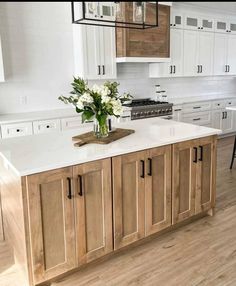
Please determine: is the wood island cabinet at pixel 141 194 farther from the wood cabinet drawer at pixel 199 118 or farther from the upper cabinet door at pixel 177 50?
the upper cabinet door at pixel 177 50

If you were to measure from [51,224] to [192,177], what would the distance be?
1422 millimetres

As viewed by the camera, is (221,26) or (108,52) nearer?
(108,52)

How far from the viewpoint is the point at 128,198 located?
2.39m

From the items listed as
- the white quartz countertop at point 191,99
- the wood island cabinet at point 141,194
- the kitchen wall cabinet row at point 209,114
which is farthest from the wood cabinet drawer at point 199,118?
the wood island cabinet at point 141,194

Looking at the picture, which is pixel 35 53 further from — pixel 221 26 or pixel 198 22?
pixel 221 26

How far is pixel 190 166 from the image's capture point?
2766 millimetres

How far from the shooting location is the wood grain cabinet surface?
475 cm

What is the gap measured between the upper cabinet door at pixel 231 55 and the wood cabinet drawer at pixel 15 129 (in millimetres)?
4822

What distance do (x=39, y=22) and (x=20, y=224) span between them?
11.5ft

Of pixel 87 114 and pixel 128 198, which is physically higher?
pixel 87 114

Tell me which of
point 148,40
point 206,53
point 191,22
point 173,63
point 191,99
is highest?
point 191,22

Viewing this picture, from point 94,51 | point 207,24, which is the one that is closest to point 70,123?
point 94,51

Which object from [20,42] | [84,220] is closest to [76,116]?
[20,42]

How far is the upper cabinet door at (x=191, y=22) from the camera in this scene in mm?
5719
